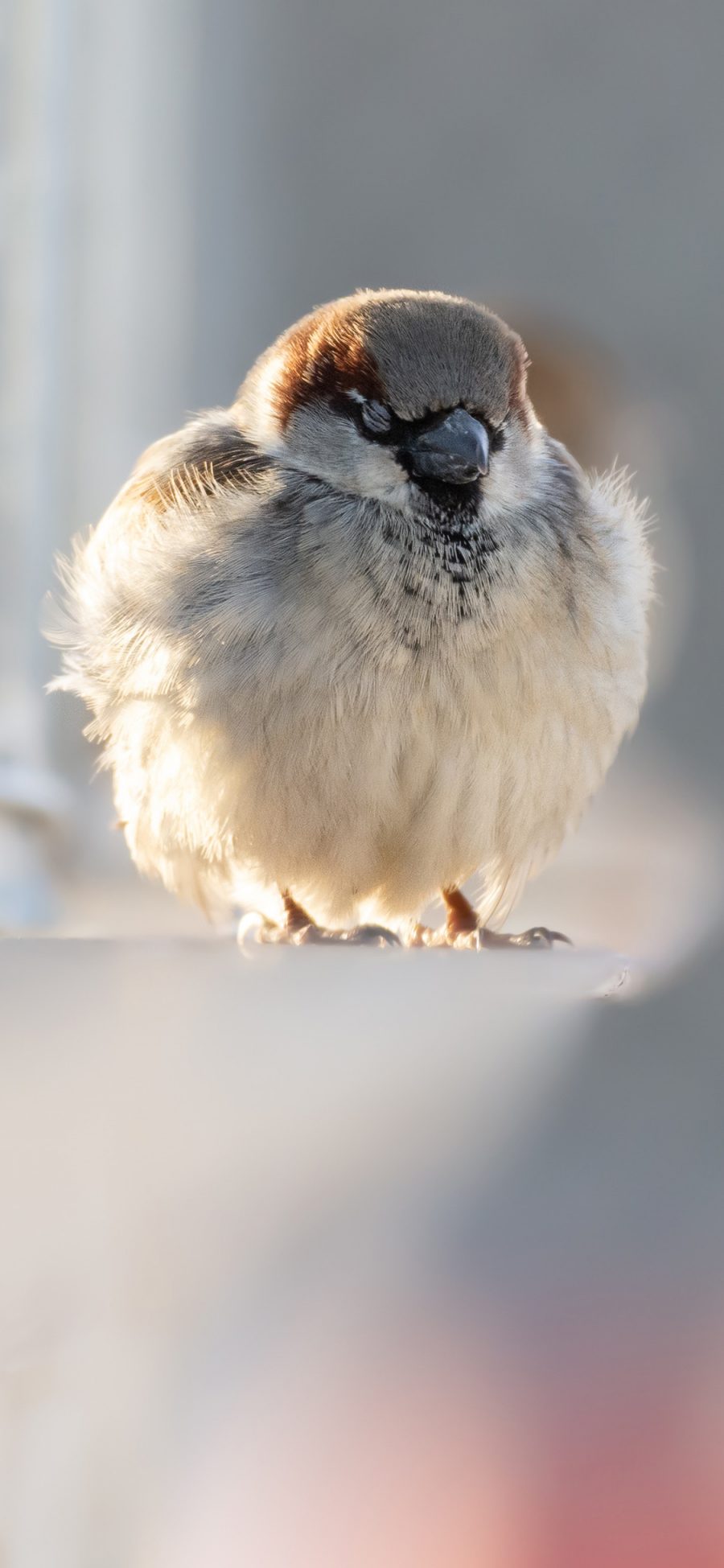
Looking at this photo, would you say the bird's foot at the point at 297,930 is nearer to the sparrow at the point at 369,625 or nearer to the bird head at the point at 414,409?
the sparrow at the point at 369,625

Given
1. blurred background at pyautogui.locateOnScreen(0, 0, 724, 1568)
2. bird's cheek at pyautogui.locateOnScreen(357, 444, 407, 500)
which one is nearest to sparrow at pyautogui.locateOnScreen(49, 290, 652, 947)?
bird's cheek at pyautogui.locateOnScreen(357, 444, 407, 500)

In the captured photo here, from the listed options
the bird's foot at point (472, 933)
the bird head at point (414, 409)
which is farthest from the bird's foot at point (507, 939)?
the bird head at point (414, 409)

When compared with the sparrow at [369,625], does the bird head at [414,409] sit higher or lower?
higher

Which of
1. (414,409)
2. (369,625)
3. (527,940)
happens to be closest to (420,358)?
(414,409)

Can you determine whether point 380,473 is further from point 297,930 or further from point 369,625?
point 297,930

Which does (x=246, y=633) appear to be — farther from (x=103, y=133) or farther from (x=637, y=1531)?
(x=103, y=133)

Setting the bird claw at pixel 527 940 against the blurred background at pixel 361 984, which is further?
the bird claw at pixel 527 940

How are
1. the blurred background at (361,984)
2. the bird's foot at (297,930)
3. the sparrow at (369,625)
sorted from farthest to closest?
the bird's foot at (297,930) → the sparrow at (369,625) → the blurred background at (361,984)
